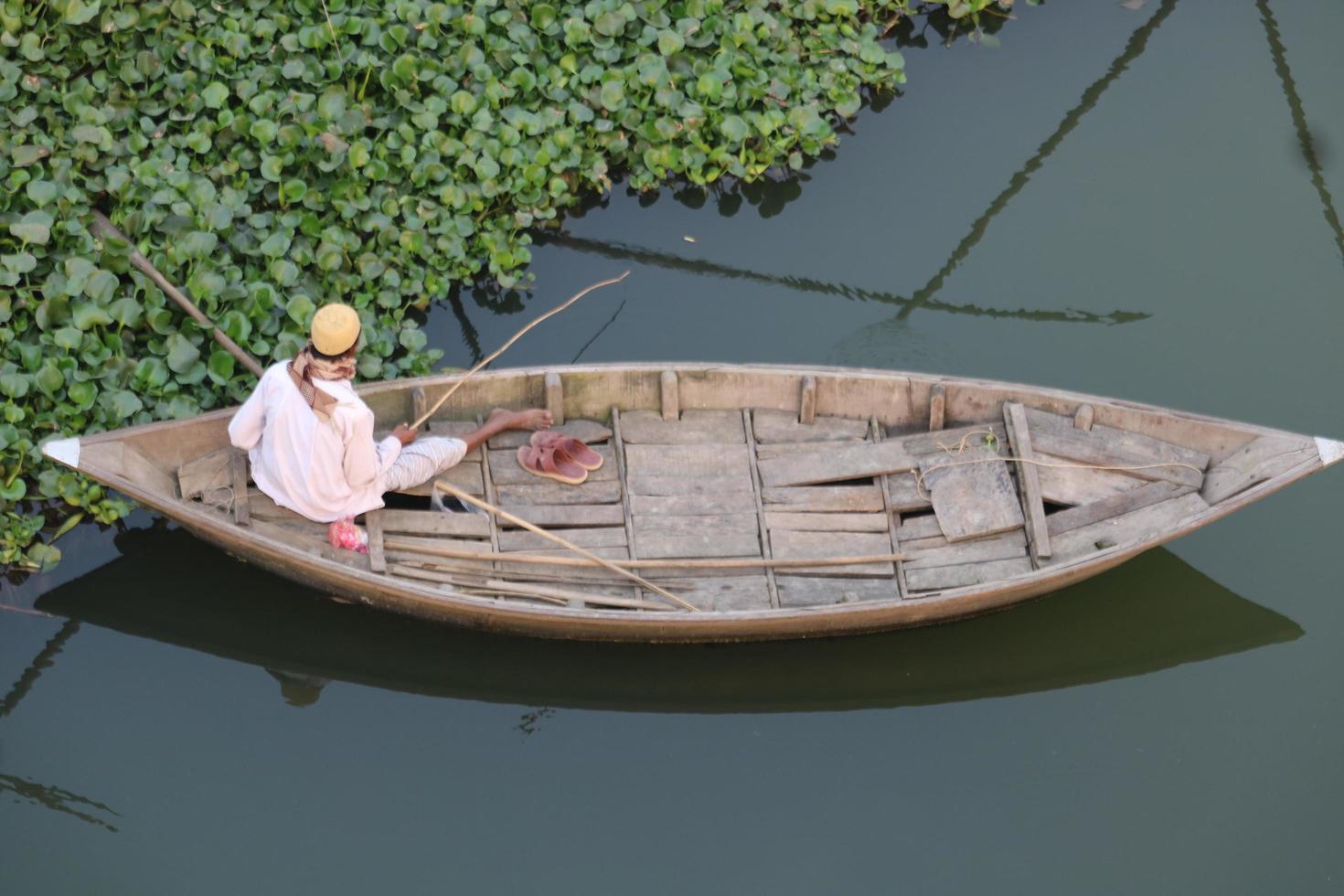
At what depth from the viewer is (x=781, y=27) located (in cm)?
611

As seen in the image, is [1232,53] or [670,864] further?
[1232,53]

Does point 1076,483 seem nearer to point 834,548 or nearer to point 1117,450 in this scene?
point 1117,450

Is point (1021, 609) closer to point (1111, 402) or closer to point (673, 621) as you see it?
point (1111, 402)

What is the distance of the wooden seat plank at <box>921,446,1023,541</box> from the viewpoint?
16.1 ft

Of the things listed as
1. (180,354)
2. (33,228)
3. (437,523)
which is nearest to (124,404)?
(180,354)

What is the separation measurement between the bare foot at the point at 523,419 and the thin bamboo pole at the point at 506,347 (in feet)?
0.50

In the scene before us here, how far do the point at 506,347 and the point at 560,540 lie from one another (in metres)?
0.77

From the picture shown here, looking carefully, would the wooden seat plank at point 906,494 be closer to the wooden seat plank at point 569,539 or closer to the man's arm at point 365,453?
the wooden seat plank at point 569,539

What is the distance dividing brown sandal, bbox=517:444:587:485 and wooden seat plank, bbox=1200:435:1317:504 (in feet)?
6.47

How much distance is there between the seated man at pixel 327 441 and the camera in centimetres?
426

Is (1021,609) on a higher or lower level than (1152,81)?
lower

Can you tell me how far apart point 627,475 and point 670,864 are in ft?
4.03

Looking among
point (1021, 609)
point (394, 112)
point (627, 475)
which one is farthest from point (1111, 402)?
point (394, 112)

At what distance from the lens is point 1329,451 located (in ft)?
15.2
